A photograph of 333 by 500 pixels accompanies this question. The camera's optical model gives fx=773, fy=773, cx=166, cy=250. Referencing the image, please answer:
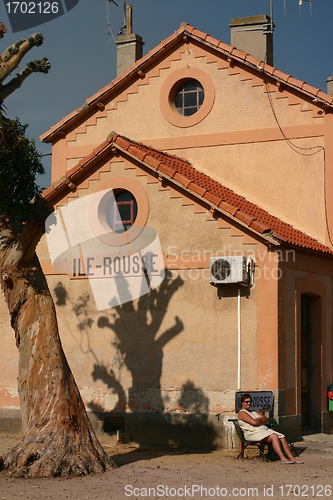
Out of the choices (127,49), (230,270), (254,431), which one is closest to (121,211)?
(230,270)

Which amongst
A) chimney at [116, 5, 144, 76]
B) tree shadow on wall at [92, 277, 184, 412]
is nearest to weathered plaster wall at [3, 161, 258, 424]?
tree shadow on wall at [92, 277, 184, 412]

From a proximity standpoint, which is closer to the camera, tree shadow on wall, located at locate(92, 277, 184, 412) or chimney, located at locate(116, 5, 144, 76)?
tree shadow on wall, located at locate(92, 277, 184, 412)

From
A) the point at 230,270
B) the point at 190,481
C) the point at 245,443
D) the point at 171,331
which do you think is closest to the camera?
the point at 190,481

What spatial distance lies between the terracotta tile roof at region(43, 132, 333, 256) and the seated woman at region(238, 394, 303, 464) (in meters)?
3.28

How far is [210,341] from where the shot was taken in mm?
14914

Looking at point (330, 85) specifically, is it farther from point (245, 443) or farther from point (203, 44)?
point (245, 443)

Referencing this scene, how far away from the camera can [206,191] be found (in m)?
15.1

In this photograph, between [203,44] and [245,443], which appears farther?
[203,44]

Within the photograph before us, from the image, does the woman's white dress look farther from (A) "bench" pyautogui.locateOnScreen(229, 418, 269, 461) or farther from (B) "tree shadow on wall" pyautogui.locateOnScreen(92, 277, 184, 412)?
(B) "tree shadow on wall" pyautogui.locateOnScreen(92, 277, 184, 412)

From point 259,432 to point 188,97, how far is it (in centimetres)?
937

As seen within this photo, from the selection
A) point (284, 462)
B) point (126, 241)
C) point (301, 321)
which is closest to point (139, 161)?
point (126, 241)

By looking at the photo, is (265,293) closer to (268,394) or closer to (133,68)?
(268,394)

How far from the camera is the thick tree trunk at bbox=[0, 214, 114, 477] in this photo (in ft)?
36.9

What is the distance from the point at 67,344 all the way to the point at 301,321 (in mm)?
4972
